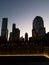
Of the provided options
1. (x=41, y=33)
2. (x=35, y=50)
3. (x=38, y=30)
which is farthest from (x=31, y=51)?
(x=38, y=30)

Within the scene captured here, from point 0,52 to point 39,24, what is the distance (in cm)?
11284

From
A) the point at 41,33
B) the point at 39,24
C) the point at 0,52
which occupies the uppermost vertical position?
the point at 39,24

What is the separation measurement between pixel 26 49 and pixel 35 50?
2.25 metres

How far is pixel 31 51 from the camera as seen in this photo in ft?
87.6

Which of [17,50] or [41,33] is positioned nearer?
[17,50]

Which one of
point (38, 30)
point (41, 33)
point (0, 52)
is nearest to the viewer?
point (0, 52)

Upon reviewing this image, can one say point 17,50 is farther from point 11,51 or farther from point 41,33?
point 41,33

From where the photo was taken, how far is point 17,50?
26.8 meters

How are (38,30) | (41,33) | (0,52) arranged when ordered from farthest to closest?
(38,30)
(41,33)
(0,52)

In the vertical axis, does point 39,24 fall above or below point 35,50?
above

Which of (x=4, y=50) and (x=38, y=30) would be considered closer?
(x=4, y=50)

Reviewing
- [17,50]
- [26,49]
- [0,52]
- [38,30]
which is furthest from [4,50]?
[38,30]

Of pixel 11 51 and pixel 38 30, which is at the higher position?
pixel 38 30

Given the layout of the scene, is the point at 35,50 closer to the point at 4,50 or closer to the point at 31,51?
the point at 31,51
